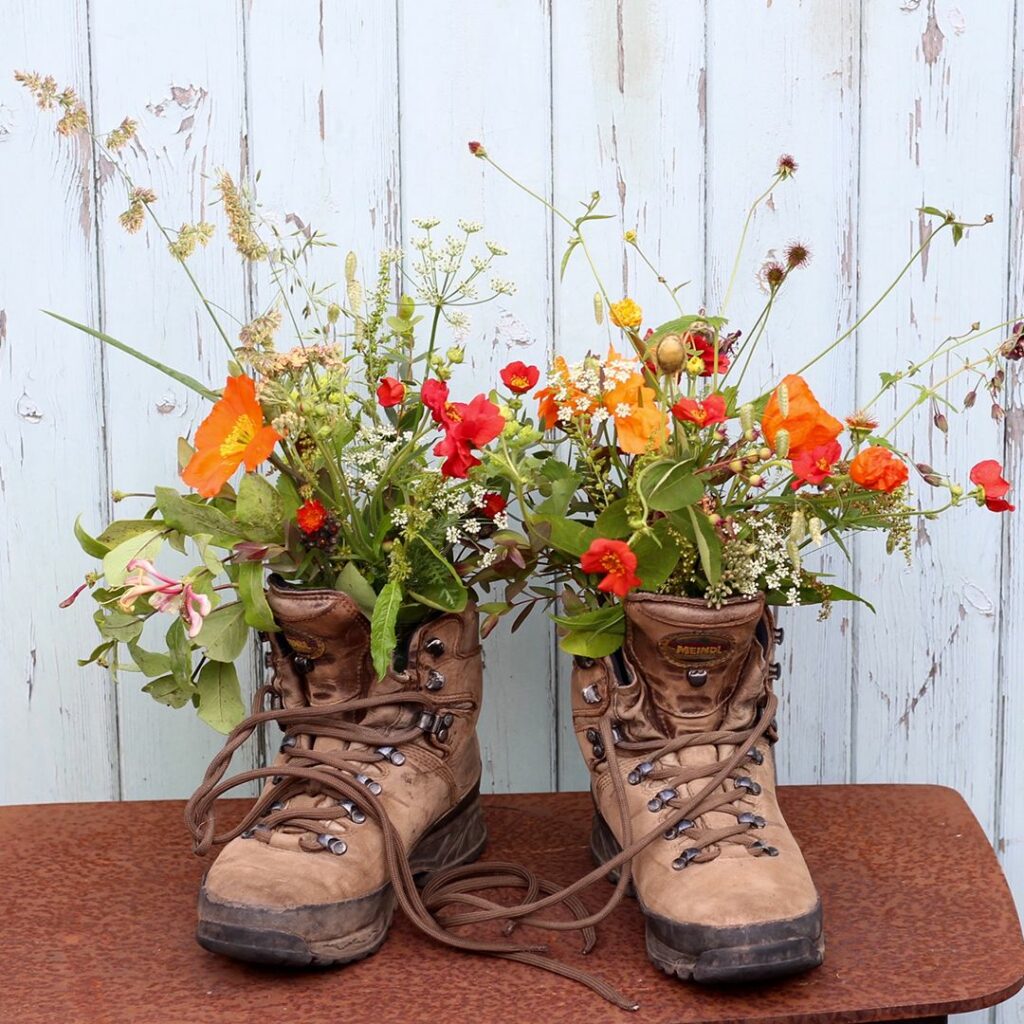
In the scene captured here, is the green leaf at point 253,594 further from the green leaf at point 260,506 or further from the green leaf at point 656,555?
the green leaf at point 656,555

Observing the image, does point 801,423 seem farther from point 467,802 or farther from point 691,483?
point 467,802

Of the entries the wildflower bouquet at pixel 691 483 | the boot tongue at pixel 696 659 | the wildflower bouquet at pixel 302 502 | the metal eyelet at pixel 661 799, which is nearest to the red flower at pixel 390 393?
the wildflower bouquet at pixel 302 502

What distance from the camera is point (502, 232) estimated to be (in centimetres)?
100

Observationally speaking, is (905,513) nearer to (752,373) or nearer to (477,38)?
(752,373)

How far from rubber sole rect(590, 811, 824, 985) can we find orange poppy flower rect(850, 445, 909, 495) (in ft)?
0.85

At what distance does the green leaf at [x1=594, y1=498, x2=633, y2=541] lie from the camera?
71 cm

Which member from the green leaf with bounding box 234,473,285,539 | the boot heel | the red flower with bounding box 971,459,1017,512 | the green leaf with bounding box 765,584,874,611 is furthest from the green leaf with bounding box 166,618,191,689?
the red flower with bounding box 971,459,1017,512

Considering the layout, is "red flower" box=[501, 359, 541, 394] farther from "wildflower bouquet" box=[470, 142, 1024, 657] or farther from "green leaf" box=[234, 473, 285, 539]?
"green leaf" box=[234, 473, 285, 539]

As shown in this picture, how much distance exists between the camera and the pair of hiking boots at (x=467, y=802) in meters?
0.65

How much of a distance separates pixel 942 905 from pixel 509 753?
432 millimetres

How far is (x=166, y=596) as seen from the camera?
68cm

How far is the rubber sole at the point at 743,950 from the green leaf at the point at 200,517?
390mm

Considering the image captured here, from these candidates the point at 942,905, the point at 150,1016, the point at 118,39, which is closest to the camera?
the point at 150,1016

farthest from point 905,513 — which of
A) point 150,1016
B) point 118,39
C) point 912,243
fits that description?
point 118,39
